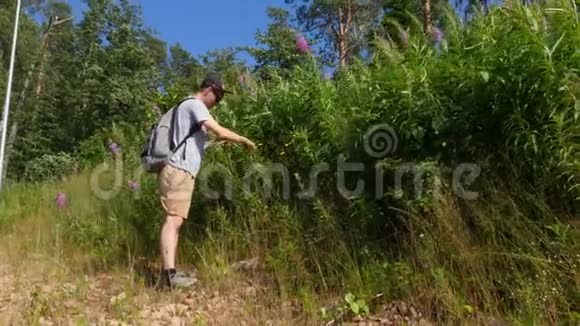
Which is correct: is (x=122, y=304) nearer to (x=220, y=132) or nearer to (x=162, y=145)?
(x=162, y=145)

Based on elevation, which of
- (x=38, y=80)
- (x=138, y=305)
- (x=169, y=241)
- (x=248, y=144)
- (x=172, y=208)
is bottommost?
(x=138, y=305)

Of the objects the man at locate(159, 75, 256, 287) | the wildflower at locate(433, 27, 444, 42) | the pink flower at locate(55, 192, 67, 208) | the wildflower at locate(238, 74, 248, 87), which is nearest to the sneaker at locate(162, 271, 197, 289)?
the man at locate(159, 75, 256, 287)

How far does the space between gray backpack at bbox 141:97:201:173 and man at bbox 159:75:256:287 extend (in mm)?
26

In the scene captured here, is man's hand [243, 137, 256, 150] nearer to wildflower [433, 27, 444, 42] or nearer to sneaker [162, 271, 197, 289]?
sneaker [162, 271, 197, 289]

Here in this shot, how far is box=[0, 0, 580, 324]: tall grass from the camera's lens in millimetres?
3293

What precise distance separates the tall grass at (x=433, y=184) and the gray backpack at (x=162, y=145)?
0.80m

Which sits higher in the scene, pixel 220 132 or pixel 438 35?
pixel 438 35

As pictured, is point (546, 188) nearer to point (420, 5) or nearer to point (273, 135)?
point (273, 135)

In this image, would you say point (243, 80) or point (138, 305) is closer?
point (138, 305)

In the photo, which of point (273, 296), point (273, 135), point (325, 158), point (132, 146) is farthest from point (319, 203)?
point (132, 146)

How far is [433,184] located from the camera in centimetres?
376

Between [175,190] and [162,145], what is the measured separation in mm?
361

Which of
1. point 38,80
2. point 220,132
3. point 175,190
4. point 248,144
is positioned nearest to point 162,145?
point 175,190

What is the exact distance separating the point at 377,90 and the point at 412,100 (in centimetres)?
53
